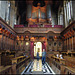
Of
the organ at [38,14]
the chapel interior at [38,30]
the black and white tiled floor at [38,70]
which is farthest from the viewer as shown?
the organ at [38,14]

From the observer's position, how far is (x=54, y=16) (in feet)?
59.9

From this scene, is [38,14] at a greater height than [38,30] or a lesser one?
greater

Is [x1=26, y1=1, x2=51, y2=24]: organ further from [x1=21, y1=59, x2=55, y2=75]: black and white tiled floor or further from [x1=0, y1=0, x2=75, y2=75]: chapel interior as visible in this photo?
[x1=21, y1=59, x2=55, y2=75]: black and white tiled floor

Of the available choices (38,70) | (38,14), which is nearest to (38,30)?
(38,14)

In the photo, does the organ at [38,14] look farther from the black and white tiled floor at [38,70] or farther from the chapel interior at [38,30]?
the black and white tiled floor at [38,70]

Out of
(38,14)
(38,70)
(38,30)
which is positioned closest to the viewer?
(38,70)

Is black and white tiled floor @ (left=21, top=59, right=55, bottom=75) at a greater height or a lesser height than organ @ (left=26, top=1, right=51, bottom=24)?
lesser

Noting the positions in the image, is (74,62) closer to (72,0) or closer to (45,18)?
(72,0)

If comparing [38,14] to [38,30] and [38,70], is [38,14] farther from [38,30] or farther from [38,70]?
[38,70]

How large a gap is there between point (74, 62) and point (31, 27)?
10.2m

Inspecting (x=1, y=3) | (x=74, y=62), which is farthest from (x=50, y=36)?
(x=74, y=62)

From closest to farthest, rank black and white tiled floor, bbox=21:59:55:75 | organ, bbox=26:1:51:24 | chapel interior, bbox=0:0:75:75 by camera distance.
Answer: black and white tiled floor, bbox=21:59:55:75 → chapel interior, bbox=0:0:75:75 → organ, bbox=26:1:51:24

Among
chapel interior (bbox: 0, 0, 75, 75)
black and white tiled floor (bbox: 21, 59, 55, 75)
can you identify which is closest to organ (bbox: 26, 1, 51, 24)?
chapel interior (bbox: 0, 0, 75, 75)

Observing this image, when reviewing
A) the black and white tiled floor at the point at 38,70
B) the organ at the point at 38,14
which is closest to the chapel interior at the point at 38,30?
the organ at the point at 38,14
